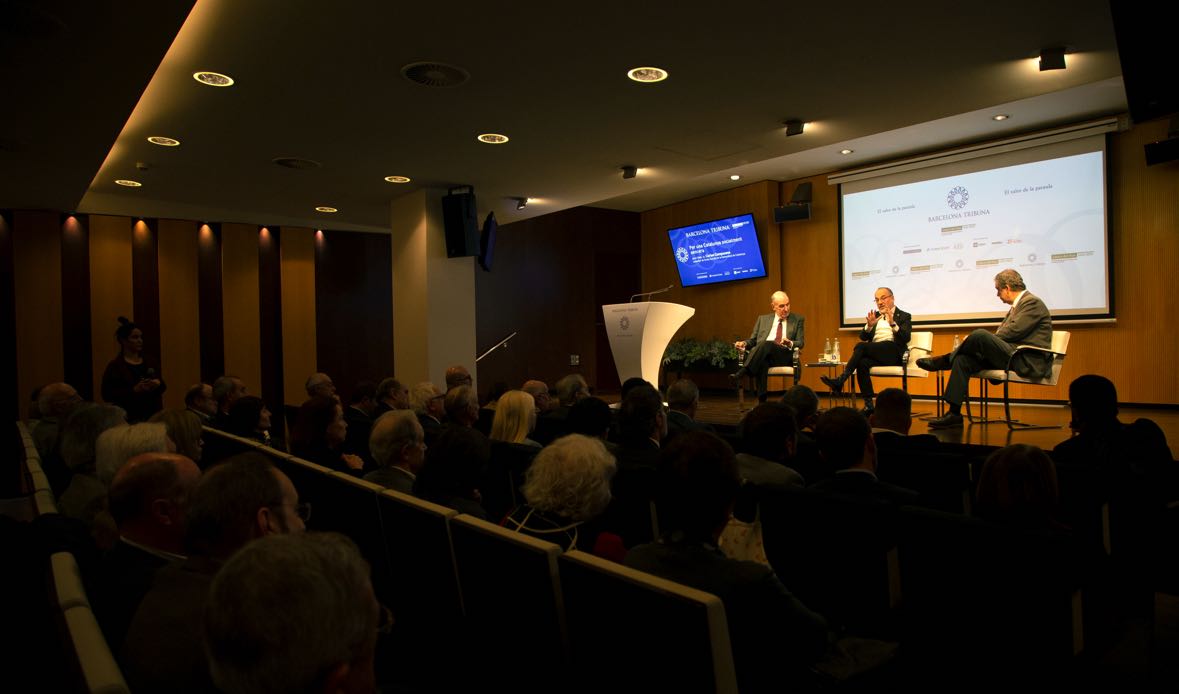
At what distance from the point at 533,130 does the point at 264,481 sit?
A: 4.59 meters

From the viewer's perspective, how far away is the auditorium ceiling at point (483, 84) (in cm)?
371

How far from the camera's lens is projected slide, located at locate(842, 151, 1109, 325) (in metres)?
8.23

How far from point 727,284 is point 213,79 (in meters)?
8.50

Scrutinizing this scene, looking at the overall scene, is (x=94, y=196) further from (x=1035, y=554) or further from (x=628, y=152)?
(x=1035, y=554)

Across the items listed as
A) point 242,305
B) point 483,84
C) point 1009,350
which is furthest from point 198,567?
point 242,305

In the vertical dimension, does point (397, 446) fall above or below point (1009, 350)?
below

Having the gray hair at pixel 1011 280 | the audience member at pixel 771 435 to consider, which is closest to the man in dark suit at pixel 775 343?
the gray hair at pixel 1011 280

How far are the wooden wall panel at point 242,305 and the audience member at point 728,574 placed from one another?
9133 millimetres

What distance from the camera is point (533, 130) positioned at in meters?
5.67

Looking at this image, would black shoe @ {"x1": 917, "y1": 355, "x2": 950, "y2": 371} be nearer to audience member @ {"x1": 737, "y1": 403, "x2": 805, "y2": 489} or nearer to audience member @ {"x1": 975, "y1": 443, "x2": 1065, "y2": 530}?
audience member @ {"x1": 737, "y1": 403, "x2": 805, "y2": 489}

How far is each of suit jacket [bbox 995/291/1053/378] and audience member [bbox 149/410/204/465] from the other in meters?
5.56

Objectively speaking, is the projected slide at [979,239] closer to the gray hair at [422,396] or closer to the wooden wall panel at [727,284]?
the wooden wall panel at [727,284]

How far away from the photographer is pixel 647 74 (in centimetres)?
455

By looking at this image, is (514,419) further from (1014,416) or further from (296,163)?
(1014,416)
